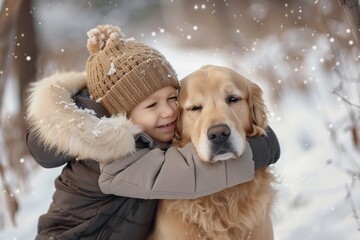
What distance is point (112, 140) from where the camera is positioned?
51.8 inches

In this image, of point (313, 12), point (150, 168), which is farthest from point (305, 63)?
point (150, 168)

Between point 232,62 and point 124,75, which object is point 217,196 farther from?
point 232,62

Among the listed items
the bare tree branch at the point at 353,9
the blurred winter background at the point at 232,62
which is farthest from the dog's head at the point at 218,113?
the blurred winter background at the point at 232,62

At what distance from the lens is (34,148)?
4.88 ft

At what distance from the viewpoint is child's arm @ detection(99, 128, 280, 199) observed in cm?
132

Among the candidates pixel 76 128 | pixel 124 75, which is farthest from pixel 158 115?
pixel 76 128

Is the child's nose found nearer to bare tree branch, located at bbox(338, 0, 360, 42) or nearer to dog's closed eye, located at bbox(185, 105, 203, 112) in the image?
dog's closed eye, located at bbox(185, 105, 203, 112)

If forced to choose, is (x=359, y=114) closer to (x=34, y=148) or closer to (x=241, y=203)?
(x=241, y=203)

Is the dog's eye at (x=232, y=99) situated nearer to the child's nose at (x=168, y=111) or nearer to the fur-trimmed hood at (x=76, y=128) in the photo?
the child's nose at (x=168, y=111)

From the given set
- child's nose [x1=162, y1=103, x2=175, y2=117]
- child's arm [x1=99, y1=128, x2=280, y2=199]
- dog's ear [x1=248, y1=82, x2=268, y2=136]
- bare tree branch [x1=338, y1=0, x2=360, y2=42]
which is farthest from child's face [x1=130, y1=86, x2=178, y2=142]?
bare tree branch [x1=338, y1=0, x2=360, y2=42]

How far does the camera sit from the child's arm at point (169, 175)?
132 centimetres

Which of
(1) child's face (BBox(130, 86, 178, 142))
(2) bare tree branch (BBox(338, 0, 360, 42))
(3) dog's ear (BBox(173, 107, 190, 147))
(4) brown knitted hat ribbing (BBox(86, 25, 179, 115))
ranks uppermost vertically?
(2) bare tree branch (BBox(338, 0, 360, 42))

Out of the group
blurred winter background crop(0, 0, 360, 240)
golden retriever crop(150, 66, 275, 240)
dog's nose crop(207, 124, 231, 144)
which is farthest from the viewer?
blurred winter background crop(0, 0, 360, 240)

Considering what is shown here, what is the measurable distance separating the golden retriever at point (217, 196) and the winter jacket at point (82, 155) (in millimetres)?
70
